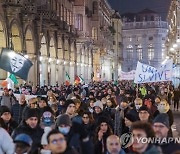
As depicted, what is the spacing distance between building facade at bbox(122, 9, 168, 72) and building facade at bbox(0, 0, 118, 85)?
8013 cm

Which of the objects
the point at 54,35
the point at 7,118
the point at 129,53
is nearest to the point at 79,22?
the point at 54,35

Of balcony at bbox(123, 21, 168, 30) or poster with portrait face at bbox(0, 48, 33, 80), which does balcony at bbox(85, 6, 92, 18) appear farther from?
balcony at bbox(123, 21, 168, 30)

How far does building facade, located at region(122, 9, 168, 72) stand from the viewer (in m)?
163

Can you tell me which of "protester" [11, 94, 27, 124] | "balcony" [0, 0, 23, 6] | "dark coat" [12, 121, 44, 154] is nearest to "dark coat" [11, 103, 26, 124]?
"protester" [11, 94, 27, 124]

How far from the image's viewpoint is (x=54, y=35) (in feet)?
157

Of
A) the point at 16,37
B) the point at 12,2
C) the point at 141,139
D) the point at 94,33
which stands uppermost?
the point at 94,33

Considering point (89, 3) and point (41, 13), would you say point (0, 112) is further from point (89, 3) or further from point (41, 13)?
point (89, 3)

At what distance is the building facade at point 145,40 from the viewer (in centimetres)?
16312

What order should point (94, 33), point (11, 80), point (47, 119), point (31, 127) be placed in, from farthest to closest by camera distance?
point (94, 33) < point (11, 80) < point (47, 119) < point (31, 127)

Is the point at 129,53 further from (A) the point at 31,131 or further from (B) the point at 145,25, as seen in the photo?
(A) the point at 31,131

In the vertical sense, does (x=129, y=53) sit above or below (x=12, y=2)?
above

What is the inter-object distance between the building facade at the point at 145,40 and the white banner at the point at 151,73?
141m

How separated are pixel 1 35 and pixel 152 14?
143316 millimetres

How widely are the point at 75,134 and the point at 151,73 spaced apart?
42.5 feet
